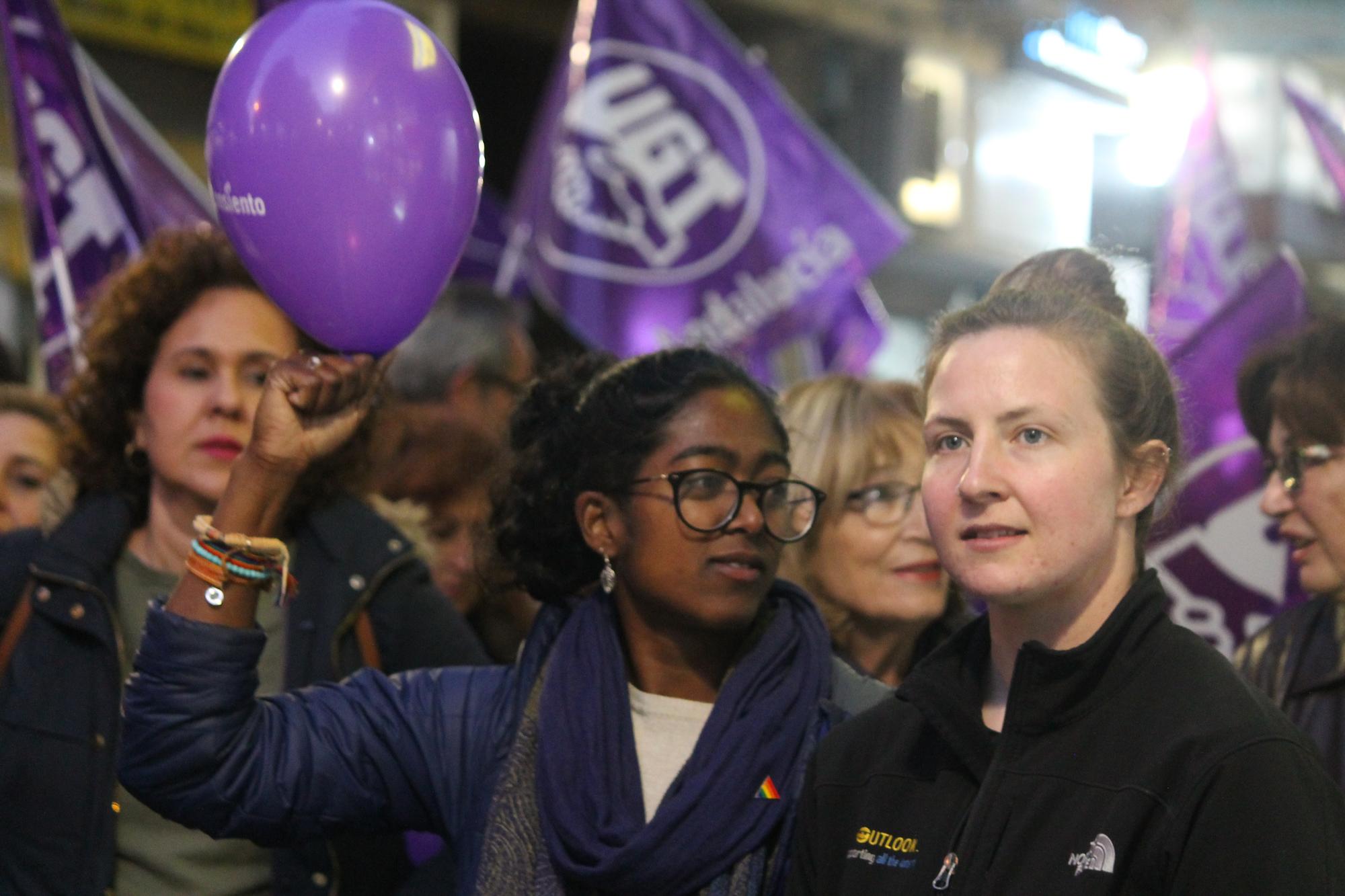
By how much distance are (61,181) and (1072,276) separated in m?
3.11

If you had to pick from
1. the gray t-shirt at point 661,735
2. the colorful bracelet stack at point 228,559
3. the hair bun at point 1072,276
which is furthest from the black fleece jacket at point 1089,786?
the colorful bracelet stack at point 228,559

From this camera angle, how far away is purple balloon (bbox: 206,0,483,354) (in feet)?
8.19

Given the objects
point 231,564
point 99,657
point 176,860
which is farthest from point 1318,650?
point 99,657

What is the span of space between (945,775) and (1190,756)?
0.40 meters

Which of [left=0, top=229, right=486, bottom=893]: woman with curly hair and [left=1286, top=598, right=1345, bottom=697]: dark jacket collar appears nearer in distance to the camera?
[left=0, top=229, right=486, bottom=893]: woman with curly hair

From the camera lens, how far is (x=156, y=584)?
10.4ft

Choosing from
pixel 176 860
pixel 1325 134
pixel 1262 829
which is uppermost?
pixel 1325 134

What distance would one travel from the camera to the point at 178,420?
3.23 meters

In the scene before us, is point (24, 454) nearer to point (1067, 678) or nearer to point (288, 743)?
point (288, 743)

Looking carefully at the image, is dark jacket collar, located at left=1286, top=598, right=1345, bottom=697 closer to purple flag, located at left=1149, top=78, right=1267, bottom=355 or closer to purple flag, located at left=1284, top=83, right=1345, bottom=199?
purple flag, located at left=1284, top=83, right=1345, bottom=199

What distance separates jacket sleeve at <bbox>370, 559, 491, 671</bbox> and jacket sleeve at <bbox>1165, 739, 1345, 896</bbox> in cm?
165

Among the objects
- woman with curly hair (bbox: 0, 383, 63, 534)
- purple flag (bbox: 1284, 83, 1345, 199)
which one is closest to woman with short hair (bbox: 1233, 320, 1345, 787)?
purple flag (bbox: 1284, 83, 1345, 199)

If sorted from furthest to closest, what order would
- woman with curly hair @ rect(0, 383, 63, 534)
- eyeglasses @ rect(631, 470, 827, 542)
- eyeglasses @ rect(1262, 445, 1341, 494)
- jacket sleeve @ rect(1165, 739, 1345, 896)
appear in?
woman with curly hair @ rect(0, 383, 63, 534)
eyeglasses @ rect(1262, 445, 1341, 494)
eyeglasses @ rect(631, 470, 827, 542)
jacket sleeve @ rect(1165, 739, 1345, 896)

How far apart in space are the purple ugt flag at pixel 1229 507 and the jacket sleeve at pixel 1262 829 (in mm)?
2430
